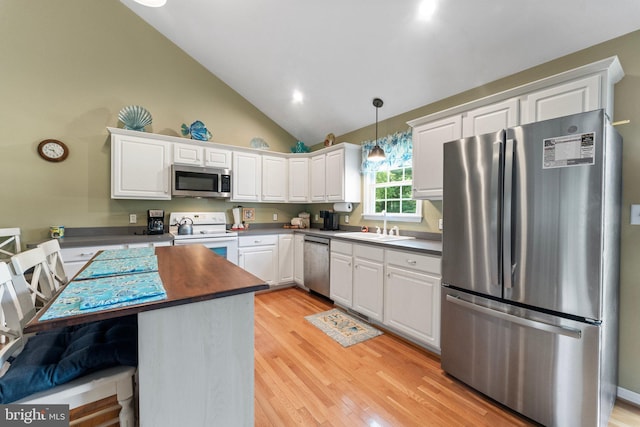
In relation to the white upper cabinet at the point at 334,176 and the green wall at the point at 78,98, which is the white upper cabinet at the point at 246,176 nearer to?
the green wall at the point at 78,98

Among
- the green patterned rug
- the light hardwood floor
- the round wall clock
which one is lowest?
the light hardwood floor

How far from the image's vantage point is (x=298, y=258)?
3.97 meters

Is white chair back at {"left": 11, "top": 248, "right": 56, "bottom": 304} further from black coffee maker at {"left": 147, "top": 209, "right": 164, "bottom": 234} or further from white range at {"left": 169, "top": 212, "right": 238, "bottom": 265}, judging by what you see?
black coffee maker at {"left": 147, "top": 209, "right": 164, "bottom": 234}

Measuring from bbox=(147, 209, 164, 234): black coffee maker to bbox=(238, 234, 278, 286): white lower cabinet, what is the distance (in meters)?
0.96

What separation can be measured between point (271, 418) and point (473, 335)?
140 centimetres

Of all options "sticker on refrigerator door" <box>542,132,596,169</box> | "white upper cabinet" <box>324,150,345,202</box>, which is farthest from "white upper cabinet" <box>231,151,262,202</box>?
"sticker on refrigerator door" <box>542,132,596,169</box>

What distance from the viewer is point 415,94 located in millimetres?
2918

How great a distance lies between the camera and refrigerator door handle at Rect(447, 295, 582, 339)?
1.41 meters

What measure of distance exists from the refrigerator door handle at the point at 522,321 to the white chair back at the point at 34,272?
2510 mm

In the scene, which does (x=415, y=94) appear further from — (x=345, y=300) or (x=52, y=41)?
(x=52, y=41)

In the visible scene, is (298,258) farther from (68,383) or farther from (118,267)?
(68,383)

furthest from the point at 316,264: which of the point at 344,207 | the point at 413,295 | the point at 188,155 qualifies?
the point at 188,155

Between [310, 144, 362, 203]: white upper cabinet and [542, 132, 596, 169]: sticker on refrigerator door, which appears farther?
[310, 144, 362, 203]: white upper cabinet

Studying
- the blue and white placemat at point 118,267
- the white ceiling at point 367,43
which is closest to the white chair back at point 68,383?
the blue and white placemat at point 118,267
